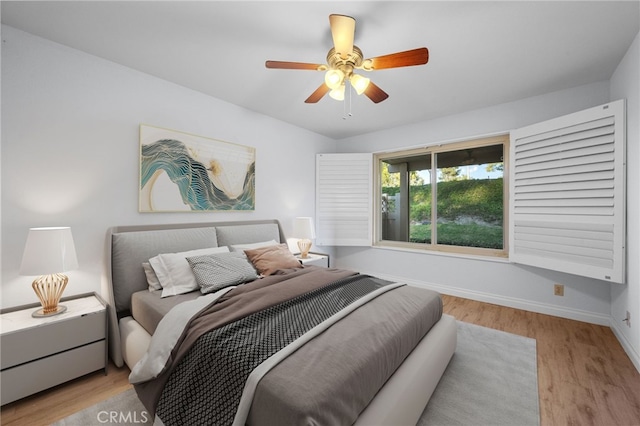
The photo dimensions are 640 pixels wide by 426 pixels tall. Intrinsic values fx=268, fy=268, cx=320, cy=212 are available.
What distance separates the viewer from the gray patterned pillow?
88.7 inches

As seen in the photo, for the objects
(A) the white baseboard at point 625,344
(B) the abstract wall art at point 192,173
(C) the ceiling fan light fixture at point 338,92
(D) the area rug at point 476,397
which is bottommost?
(D) the area rug at point 476,397

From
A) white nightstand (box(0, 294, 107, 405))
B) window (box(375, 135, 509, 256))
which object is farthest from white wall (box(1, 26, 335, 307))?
window (box(375, 135, 509, 256))

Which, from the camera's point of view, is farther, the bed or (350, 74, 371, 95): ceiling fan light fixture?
(350, 74, 371, 95): ceiling fan light fixture

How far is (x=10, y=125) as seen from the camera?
1947mm

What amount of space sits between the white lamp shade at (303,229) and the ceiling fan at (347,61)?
2.00 metres

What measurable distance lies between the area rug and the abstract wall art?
5.37 feet

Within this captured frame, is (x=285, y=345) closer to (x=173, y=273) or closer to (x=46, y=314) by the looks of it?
(x=173, y=273)

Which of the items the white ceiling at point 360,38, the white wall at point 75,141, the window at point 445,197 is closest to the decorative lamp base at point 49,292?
the white wall at point 75,141

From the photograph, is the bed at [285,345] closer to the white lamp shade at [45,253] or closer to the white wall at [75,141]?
the white wall at [75,141]

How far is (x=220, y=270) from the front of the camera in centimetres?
238

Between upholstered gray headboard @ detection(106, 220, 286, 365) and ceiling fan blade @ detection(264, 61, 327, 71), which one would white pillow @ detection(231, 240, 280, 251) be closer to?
upholstered gray headboard @ detection(106, 220, 286, 365)

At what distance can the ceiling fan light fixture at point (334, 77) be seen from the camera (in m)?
1.89

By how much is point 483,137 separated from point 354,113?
1.72m

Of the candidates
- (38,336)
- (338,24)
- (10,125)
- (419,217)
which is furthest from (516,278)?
(10,125)
